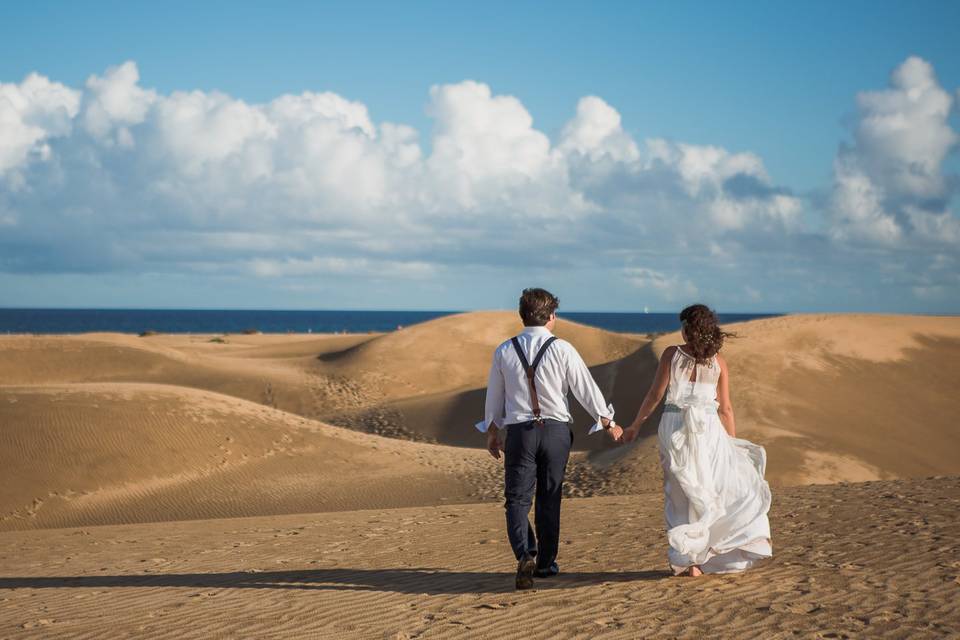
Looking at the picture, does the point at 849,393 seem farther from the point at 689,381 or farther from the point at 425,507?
the point at 689,381

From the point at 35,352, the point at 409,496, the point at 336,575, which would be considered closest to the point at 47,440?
the point at 409,496

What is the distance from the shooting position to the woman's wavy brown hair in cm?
745

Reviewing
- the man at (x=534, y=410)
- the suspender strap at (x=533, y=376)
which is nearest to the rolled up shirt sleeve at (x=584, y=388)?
the man at (x=534, y=410)

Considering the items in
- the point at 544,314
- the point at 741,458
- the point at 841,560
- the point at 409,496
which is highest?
the point at 544,314

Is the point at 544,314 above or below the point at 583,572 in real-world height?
above

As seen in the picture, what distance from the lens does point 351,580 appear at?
27.9 ft

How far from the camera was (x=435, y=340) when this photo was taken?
1790 inches

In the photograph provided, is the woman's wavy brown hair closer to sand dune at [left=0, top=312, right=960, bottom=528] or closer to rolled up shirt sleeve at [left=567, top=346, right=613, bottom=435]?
rolled up shirt sleeve at [left=567, top=346, right=613, bottom=435]

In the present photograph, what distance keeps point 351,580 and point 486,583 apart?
1.20 meters

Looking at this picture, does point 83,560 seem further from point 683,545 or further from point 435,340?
point 435,340

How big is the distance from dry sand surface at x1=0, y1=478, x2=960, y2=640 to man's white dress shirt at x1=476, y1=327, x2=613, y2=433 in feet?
4.43

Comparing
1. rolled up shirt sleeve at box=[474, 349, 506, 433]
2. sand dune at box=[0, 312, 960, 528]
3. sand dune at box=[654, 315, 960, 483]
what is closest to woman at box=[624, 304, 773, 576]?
rolled up shirt sleeve at box=[474, 349, 506, 433]

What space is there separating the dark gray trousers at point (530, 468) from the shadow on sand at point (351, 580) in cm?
62

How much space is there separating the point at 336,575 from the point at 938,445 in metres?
17.3
